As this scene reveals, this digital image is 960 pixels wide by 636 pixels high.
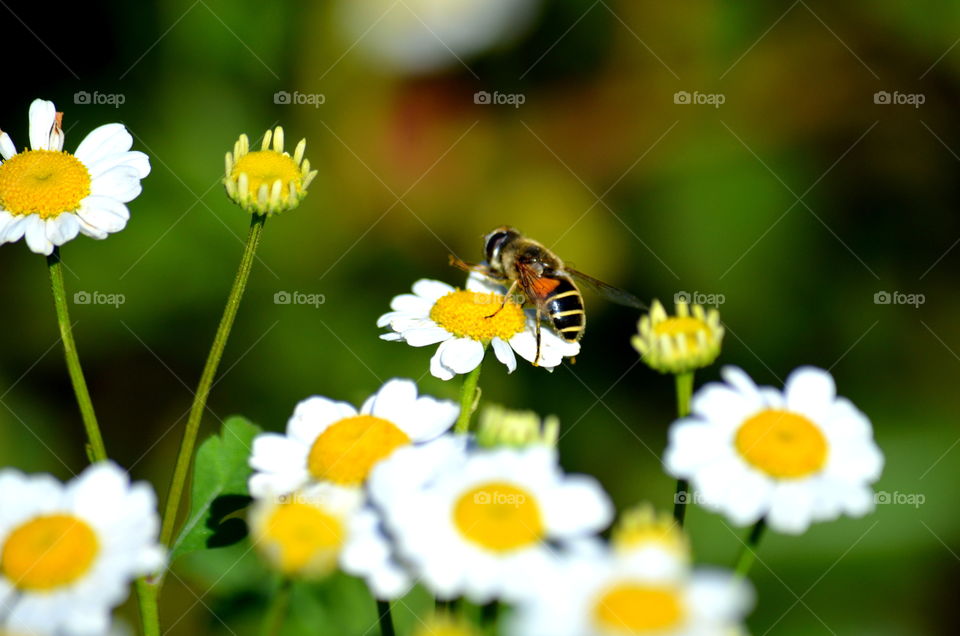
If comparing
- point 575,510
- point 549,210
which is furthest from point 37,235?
point 549,210

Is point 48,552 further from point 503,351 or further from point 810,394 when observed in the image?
point 810,394

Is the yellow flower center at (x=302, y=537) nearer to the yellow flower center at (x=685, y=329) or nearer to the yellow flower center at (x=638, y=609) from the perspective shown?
the yellow flower center at (x=638, y=609)

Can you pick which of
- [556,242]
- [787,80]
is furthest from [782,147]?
[556,242]

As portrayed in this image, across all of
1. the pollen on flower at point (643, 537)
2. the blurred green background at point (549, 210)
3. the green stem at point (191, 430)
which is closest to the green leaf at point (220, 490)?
the green stem at point (191, 430)

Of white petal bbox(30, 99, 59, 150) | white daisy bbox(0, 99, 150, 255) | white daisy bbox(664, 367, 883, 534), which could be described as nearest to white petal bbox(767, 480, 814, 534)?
white daisy bbox(664, 367, 883, 534)

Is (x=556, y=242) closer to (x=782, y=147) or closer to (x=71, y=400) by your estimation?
(x=782, y=147)
